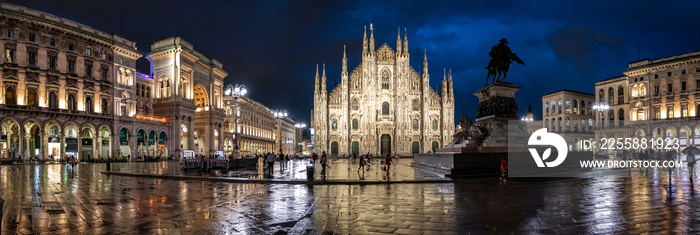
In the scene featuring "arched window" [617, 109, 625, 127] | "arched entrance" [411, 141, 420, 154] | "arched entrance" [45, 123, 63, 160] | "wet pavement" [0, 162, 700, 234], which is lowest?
"arched entrance" [411, 141, 420, 154]

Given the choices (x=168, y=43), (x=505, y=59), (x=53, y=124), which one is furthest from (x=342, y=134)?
(x=505, y=59)

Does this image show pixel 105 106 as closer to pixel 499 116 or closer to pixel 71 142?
pixel 71 142

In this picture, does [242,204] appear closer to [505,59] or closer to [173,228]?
[173,228]

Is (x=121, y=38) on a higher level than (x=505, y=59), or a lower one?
higher

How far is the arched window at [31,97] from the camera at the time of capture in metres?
40.4

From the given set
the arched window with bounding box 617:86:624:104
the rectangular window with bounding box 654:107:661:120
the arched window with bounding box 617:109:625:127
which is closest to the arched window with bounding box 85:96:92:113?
the rectangular window with bounding box 654:107:661:120

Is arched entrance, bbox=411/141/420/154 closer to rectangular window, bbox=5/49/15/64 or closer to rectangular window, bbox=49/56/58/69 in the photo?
rectangular window, bbox=49/56/58/69

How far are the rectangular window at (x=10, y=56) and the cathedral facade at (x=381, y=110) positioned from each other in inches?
1662

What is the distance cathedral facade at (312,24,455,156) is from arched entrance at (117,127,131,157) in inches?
1178

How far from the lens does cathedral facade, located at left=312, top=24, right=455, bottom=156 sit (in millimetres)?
72812

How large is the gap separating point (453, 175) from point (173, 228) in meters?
12.8

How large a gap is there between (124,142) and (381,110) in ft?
133

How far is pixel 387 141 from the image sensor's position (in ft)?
246

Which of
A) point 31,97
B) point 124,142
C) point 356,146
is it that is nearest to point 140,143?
point 124,142
